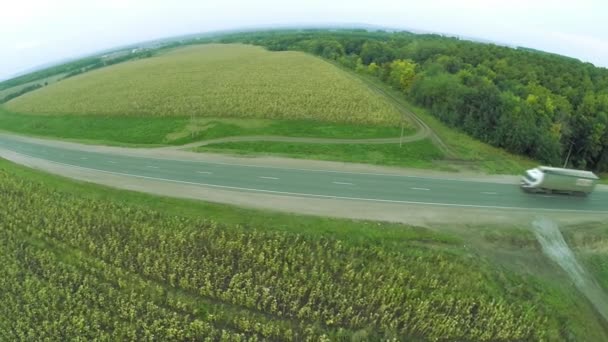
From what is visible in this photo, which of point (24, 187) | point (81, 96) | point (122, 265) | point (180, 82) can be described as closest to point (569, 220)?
point (122, 265)

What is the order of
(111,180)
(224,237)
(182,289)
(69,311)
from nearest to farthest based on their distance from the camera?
(69,311)
(182,289)
(224,237)
(111,180)

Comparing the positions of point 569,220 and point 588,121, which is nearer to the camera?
point 569,220

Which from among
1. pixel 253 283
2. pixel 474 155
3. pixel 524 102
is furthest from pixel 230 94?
pixel 524 102

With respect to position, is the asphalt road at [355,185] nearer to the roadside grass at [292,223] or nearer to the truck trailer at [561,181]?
the truck trailer at [561,181]

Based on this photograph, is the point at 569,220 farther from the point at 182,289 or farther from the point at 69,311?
the point at 69,311

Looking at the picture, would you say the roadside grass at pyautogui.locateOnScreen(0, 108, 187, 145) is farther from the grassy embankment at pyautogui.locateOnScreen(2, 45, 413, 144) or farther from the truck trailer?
the truck trailer

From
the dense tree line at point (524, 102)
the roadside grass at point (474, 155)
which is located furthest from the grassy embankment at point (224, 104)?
the dense tree line at point (524, 102)

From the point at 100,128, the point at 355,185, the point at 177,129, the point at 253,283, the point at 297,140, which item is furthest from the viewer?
the point at 100,128

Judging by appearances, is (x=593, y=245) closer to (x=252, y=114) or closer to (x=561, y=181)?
(x=561, y=181)
